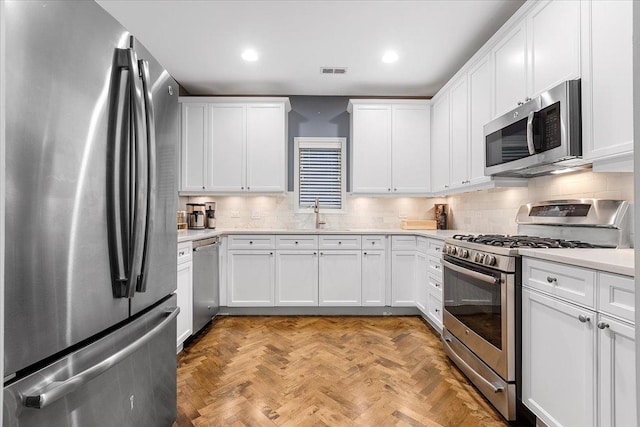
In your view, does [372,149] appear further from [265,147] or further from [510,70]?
[510,70]

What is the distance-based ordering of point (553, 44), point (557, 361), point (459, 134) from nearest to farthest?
point (557, 361), point (553, 44), point (459, 134)

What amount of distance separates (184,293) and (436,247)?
2.29 metres

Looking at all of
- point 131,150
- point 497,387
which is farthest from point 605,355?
point 131,150

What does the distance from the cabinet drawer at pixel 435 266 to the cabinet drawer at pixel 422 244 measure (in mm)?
144

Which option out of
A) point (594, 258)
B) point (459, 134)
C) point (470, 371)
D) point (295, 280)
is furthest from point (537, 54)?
point (295, 280)

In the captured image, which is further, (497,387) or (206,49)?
(206,49)

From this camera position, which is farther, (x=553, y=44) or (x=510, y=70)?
(x=510, y=70)

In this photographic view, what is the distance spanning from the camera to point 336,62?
3.41 meters

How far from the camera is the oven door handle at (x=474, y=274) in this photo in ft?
6.35

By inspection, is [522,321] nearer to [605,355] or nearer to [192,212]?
[605,355]

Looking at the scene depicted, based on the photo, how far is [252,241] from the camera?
3.75 meters

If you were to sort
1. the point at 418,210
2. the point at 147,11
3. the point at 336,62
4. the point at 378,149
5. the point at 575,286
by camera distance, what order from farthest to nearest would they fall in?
the point at 418,210, the point at 378,149, the point at 336,62, the point at 147,11, the point at 575,286

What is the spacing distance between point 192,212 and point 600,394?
12.9 feet

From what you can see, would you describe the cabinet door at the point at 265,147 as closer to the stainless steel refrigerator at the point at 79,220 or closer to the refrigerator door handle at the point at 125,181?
the stainless steel refrigerator at the point at 79,220
